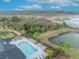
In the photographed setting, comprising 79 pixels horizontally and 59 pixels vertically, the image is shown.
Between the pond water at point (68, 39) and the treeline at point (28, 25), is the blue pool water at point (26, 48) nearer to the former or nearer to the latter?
the treeline at point (28, 25)

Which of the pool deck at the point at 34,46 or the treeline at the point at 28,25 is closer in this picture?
the pool deck at the point at 34,46

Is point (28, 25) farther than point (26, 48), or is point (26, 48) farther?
point (28, 25)

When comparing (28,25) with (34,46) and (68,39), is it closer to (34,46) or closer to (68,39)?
(34,46)

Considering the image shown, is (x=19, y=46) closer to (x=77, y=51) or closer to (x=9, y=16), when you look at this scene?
(x=9, y=16)

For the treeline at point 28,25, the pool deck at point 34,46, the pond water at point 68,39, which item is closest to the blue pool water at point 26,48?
the pool deck at point 34,46

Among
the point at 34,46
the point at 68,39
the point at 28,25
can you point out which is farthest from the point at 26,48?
the point at 68,39

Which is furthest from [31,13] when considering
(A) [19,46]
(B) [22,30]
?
(A) [19,46]

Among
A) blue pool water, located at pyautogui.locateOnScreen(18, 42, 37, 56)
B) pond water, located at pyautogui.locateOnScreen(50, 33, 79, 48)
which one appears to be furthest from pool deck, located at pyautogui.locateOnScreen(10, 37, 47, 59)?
pond water, located at pyautogui.locateOnScreen(50, 33, 79, 48)

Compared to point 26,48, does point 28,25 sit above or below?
above
